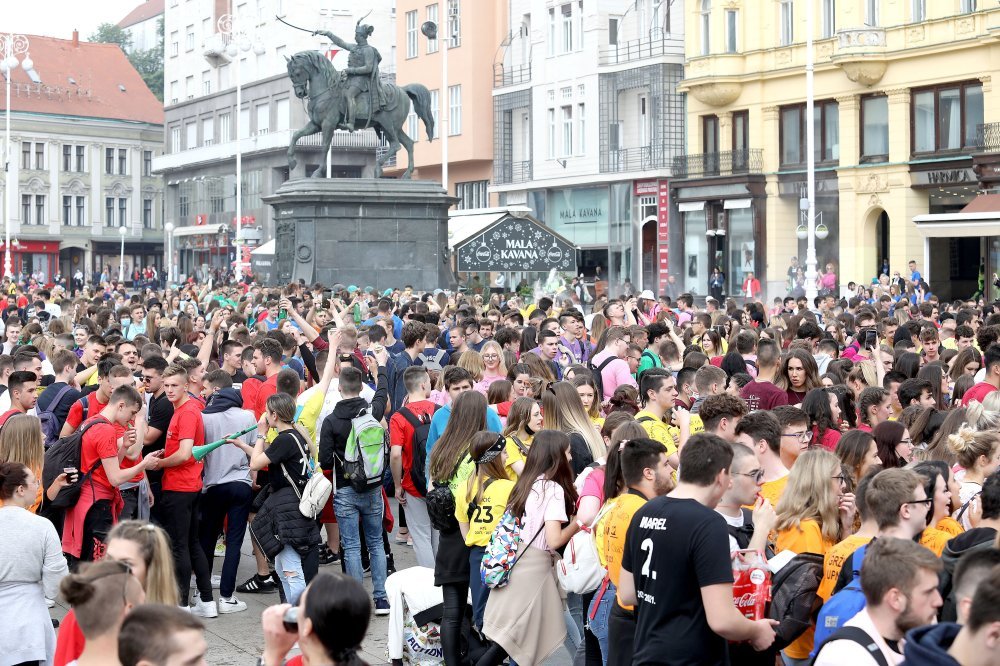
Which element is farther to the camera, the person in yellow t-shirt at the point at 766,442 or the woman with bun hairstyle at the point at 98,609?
the person in yellow t-shirt at the point at 766,442

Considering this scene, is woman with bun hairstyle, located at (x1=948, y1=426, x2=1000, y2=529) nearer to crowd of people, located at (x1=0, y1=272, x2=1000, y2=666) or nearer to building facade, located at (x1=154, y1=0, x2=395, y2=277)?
crowd of people, located at (x1=0, y1=272, x2=1000, y2=666)

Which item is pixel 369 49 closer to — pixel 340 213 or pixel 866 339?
pixel 340 213

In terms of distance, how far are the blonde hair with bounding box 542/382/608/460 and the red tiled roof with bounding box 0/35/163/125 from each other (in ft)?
269

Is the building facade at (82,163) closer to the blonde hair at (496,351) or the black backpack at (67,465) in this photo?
the blonde hair at (496,351)

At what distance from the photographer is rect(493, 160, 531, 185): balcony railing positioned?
55853 mm

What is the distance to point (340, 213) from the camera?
3266 centimetres

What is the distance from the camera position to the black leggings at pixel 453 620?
8172mm

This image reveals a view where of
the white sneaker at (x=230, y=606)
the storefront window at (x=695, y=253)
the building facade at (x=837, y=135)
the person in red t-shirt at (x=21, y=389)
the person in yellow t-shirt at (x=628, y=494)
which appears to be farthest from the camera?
the storefront window at (x=695, y=253)

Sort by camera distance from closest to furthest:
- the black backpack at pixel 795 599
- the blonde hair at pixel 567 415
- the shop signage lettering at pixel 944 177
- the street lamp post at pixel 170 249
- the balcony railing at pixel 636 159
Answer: the black backpack at pixel 795 599
the blonde hair at pixel 567 415
the shop signage lettering at pixel 944 177
the balcony railing at pixel 636 159
the street lamp post at pixel 170 249

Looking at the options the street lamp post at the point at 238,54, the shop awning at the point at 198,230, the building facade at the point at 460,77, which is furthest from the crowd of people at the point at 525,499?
the shop awning at the point at 198,230

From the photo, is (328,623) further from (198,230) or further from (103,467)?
(198,230)

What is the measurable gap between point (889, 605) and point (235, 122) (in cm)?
7261

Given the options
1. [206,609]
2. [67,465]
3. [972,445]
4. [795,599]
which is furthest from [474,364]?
[795,599]

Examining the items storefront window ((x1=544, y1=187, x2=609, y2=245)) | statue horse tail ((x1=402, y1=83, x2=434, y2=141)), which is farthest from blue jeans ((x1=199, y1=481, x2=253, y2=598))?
storefront window ((x1=544, y1=187, x2=609, y2=245))
